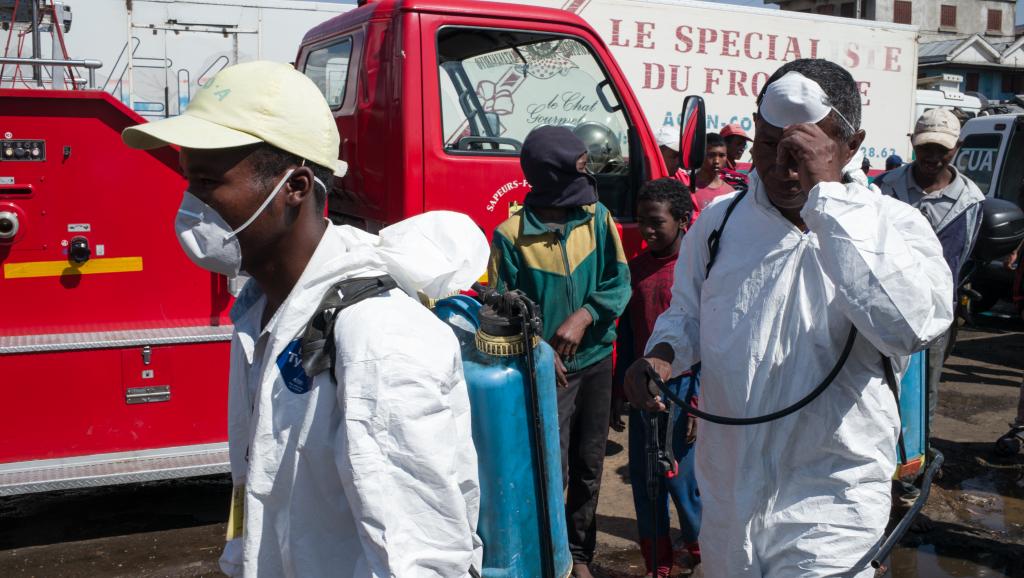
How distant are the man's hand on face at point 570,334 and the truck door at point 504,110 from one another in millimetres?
868

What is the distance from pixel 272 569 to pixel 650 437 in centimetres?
152

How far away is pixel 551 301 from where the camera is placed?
3.76 metres

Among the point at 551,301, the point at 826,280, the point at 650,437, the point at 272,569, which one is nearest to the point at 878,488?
the point at 826,280

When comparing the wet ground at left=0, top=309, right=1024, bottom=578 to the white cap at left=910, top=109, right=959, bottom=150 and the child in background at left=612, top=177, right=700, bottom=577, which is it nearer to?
the child in background at left=612, top=177, right=700, bottom=577

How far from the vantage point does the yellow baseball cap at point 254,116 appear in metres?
1.48

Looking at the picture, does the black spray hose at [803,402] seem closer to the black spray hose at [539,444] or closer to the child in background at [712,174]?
the black spray hose at [539,444]

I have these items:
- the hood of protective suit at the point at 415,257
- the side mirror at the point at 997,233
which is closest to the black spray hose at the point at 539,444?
the hood of protective suit at the point at 415,257

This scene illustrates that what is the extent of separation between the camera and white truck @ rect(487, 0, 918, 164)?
481 inches

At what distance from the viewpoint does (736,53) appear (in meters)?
13.0

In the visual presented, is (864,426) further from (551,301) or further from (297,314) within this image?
(551,301)

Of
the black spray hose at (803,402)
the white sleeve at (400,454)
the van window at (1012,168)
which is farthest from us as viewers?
the van window at (1012,168)

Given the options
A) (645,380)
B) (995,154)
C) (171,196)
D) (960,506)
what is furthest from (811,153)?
(995,154)

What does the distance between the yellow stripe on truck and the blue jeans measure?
2370 millimetres

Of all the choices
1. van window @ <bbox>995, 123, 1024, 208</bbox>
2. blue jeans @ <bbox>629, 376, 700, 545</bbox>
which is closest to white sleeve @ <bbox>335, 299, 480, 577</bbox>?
blue jeans @ <bbox>629, 376, 700, 545</bbox>
